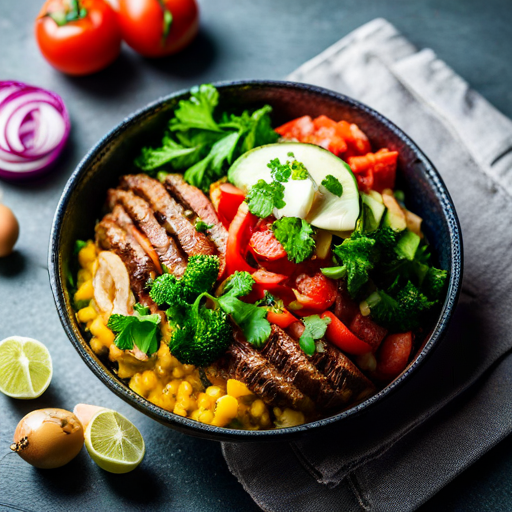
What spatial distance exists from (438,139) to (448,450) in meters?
2.57

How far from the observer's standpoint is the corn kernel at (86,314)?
12.7ft

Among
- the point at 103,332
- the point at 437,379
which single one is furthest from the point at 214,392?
the point at 437,379

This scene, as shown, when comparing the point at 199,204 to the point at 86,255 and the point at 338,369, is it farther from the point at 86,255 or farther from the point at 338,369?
the point at 338,369

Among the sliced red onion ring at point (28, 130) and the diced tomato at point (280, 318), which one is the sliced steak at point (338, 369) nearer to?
the diced tomato at point (280, 318)

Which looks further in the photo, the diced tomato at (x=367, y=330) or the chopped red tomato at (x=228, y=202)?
the chopped red tomato at (x=228, y=202)

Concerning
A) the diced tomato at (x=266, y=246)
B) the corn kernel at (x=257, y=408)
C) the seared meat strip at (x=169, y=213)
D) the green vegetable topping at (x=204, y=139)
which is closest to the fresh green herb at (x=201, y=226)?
the seared meat strip at (x=169, y=213)

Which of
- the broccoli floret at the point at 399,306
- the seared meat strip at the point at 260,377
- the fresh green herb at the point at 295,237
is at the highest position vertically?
the fresh green herb at the point at 295,237

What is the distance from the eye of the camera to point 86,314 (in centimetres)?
387

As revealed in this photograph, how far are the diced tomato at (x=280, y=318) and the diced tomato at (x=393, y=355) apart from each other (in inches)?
29.2

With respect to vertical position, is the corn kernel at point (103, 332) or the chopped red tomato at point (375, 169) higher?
the chopped red tomato at point (375, 169)

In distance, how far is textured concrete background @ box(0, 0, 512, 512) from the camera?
4090mm

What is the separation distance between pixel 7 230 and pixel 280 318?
235cm

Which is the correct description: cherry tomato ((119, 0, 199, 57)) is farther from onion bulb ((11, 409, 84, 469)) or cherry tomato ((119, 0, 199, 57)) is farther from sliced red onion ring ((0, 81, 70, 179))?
onion bulb ((11, 409, 84, 469))

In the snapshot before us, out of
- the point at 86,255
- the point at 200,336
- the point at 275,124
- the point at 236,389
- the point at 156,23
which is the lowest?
the point at 86,255
